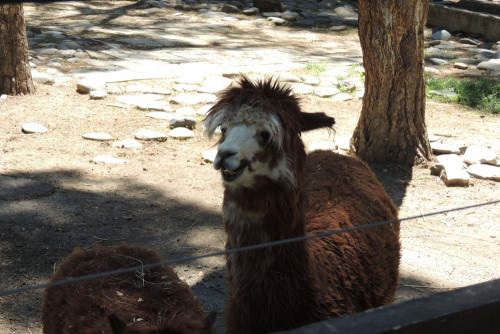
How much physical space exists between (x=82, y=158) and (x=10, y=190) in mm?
1171

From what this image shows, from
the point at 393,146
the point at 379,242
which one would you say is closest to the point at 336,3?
the point at 393,146

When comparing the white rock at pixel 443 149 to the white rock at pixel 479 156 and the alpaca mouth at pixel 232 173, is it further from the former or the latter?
the alpaca mouth at pixel 232 173

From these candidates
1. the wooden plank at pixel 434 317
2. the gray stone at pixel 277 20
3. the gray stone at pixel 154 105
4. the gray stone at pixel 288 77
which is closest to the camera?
the wooden plank at pixel 434 317

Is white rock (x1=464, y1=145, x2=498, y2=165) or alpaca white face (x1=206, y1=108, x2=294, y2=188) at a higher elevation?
alpaca white face (x1=206, y1=108, x2=294, y2=188)

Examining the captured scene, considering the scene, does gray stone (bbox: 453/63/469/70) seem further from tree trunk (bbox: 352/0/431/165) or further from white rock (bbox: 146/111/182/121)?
white rock (bbox: 146/111/182/121)

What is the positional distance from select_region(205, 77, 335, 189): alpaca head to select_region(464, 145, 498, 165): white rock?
471cm

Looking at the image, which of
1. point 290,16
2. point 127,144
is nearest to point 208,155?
point 127,144

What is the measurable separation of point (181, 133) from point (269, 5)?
376 inches

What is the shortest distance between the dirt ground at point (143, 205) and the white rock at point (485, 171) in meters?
0.15

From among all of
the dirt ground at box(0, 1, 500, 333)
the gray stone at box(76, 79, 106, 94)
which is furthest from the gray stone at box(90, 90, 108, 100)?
the dirt ground at box(0, 1, 500, 333)

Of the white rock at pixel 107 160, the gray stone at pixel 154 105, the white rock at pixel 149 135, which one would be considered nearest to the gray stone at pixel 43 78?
the gray stone at pixel 154 105

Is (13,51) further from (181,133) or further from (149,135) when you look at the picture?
(181,133)

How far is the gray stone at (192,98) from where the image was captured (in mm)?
9648

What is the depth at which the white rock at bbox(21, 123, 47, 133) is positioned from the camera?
27.3 ft
